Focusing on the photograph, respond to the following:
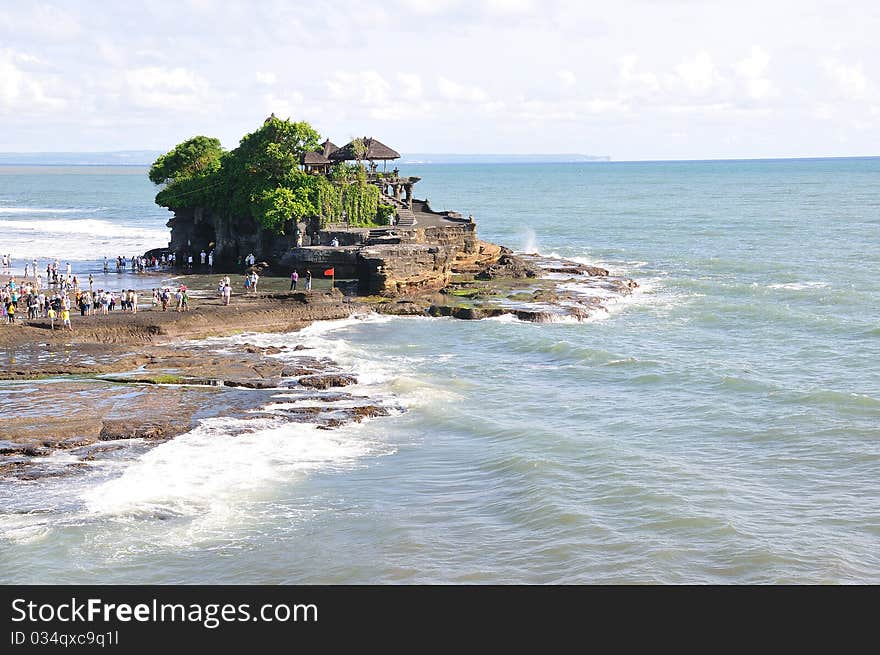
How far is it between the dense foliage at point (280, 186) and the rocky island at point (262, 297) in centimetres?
8

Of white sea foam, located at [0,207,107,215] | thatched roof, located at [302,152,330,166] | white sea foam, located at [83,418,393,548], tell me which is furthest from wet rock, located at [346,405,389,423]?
white sea foam, located at [0,207,107,215]

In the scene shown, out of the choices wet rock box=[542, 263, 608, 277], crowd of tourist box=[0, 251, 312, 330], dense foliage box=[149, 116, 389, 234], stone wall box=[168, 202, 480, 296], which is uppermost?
dense foliage box=[149, 116, 389, 234]

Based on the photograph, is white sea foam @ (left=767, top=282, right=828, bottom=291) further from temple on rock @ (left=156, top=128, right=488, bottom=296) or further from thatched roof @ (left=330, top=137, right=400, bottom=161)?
thatched roof @ (left=330, top=137, right=400, bottom=161)

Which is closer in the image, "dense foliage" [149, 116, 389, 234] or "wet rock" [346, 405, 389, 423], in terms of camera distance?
"wet rock" [346, 405, 389, 423]

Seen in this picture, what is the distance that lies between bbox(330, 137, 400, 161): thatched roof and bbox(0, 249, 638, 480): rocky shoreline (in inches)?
499

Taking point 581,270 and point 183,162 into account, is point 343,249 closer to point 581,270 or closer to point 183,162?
point 581,270

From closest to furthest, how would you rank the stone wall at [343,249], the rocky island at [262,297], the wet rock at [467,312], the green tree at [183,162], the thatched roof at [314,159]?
1. the rocky island at [262,297]
2. the wet rock at [467,312]
3. the stone wall at [343,249]
4. the thatched roof at [314,159]
5. the green tree at [183,162]

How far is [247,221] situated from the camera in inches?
2188

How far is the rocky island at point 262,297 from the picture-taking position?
26.6 m

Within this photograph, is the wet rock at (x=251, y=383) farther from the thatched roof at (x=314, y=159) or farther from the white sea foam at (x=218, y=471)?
the thatched roof at (x=314, y=159)

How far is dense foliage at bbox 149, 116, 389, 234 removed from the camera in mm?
51938

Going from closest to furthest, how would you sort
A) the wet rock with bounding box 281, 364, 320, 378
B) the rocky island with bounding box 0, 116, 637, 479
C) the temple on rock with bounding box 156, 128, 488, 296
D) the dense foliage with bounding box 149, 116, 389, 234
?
the rocky island with bounding box 0, 116, 637, 479, the wet rock with bounding box 281, 364, 320, 378, the temple on rock with bounding box 156, 128, 488, 296, the dense foliage with bounding box 149, 116, 389, 234

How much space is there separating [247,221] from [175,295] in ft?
40.1

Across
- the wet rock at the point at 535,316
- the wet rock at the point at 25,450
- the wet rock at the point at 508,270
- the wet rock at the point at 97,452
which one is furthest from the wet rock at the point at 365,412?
the wet rock at the point at 508,270
